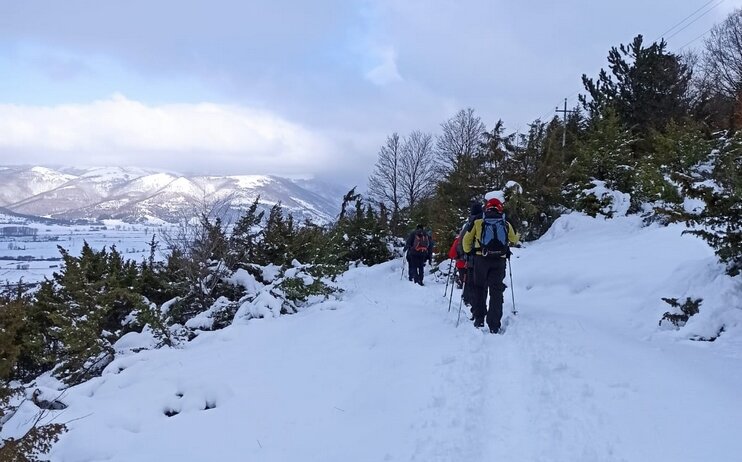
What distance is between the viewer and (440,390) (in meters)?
5.05

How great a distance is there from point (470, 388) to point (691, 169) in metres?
10.9

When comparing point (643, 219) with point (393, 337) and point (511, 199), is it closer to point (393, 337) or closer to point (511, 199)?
point (511, 199)

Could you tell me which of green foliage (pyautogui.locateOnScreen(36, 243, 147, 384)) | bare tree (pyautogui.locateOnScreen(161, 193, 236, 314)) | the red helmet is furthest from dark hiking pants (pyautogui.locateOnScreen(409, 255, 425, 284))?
green foliage (pyautogui.locateOnScreen(36, 243, 147, 384))

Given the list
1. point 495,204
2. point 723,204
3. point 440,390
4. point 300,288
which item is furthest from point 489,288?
point 300,288

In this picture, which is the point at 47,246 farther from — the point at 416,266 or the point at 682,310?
the point at 682,310

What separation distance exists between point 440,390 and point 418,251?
35.5ft

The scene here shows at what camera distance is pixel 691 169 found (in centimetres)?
1273

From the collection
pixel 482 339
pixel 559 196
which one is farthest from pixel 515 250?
pixel 482 339

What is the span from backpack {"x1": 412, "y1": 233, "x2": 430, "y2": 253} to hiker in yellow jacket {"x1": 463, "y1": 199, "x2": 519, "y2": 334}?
295 inches

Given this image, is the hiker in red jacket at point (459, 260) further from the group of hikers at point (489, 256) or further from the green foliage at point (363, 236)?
the green foliage at point (363, 236)

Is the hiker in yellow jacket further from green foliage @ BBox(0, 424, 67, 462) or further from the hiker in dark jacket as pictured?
the hiker in dark jacket

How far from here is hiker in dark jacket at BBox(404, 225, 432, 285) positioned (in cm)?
1574

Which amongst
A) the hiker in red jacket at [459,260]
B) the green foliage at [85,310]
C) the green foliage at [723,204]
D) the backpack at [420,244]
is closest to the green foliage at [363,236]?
the backpack at [420,244]

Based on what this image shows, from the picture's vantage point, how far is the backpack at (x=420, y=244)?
51.5ft
